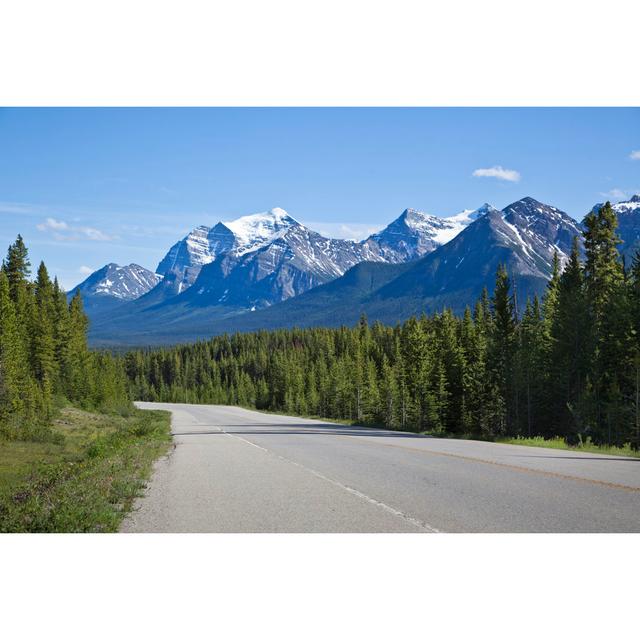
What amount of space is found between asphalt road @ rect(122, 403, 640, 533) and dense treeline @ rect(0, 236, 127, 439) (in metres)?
35.6

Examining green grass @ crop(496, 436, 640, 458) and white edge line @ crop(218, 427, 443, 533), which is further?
green grass @ crop(496, 436, 640, 458)

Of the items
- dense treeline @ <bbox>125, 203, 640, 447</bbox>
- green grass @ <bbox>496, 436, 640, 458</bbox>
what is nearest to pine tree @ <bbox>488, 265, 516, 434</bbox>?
dense treeline @ <bbox>125, 203, 640, 447</bbox>

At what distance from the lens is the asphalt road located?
8.32m

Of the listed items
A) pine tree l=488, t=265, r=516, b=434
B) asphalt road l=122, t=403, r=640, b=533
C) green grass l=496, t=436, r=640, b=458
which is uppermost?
pine tree l=488, t=265, r=516, b=434

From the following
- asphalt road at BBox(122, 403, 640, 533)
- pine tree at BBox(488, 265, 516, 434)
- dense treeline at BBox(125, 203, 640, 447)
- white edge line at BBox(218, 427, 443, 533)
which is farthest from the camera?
Answer: pine tree at BBox(488, 265, 516, 434)

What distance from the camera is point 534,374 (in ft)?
174

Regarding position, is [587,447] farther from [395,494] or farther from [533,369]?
[533,369]

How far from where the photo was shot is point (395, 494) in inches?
422

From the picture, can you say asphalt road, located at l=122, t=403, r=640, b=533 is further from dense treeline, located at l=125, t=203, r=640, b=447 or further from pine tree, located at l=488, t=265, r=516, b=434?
pine tree, located at l=488, t=265, r=516, b=434

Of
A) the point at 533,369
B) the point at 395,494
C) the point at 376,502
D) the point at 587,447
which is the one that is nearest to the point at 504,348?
the point at 533,369

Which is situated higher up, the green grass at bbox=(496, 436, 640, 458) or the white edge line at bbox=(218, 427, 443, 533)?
the white edge line at bbox=(218, 427, 443, 533)

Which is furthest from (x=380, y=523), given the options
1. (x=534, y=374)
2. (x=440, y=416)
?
(x=440, y=416)
